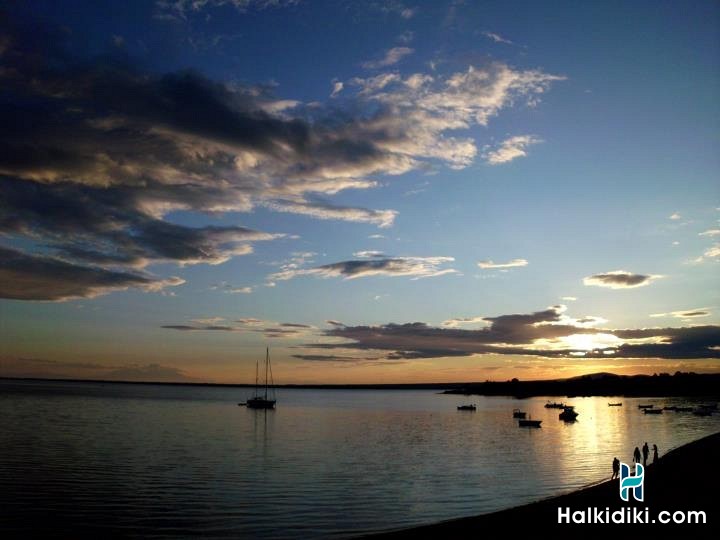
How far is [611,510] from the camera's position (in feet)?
103

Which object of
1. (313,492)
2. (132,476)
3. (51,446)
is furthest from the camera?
(51,446)

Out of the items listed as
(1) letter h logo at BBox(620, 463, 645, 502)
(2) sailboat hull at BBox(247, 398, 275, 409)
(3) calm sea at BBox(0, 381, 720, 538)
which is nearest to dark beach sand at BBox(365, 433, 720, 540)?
(1) letter h logo at BBox(620, 463, 645, 502)

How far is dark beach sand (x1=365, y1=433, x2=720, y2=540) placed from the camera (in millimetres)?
26969

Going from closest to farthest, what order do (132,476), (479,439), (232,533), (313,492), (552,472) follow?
(232,533) < (313,492) < (132,476) < (552,472) < (479,439)

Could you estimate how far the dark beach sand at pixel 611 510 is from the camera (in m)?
27.0

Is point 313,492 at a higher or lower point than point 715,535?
lower

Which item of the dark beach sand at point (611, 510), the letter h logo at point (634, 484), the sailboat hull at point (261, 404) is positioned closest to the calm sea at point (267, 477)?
the dark beach sand at point (611, 510)

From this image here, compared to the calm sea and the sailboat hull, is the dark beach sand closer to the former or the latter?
the calm sea

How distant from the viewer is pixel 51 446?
64.3m

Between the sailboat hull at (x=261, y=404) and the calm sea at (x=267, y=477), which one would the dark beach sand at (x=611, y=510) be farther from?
the sailboat hull at (x=261, y=404)

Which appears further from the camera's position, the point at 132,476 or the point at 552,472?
the point at 552,472

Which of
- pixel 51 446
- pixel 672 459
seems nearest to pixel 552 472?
pixel 672 459

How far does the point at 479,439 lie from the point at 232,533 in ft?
215

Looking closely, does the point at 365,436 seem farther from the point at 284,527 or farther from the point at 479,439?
the point at 284,527
